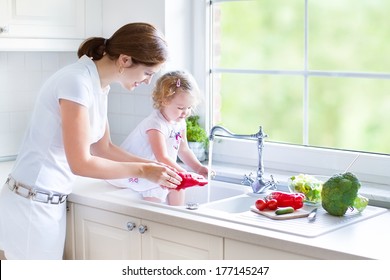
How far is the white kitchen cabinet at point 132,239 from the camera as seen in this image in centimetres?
225

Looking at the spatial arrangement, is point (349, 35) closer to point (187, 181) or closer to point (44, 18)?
point (187, 181)

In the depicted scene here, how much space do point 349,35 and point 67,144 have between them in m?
1.22

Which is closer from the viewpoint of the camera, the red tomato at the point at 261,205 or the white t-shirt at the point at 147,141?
the red tomato at the point at 261,205

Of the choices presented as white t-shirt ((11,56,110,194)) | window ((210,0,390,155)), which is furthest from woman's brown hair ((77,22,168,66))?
window ((210,0,390,155))

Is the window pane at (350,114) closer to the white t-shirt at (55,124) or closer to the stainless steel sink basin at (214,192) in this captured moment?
the stainless steel sink basin at (214,192)

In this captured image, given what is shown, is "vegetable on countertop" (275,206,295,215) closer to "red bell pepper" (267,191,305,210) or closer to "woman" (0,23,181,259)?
"red bell pepper" (267,191,305,210)

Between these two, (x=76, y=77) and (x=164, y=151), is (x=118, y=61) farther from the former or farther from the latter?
(x=164, y=151)

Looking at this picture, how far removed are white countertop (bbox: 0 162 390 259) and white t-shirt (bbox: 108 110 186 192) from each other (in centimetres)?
19

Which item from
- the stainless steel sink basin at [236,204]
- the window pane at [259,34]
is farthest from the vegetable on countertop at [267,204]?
the window pane at [259,34]

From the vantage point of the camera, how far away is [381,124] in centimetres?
275

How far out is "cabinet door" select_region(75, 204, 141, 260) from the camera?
8.08ft

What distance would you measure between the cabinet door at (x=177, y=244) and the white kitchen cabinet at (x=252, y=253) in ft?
0.12

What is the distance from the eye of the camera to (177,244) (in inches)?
91.3
